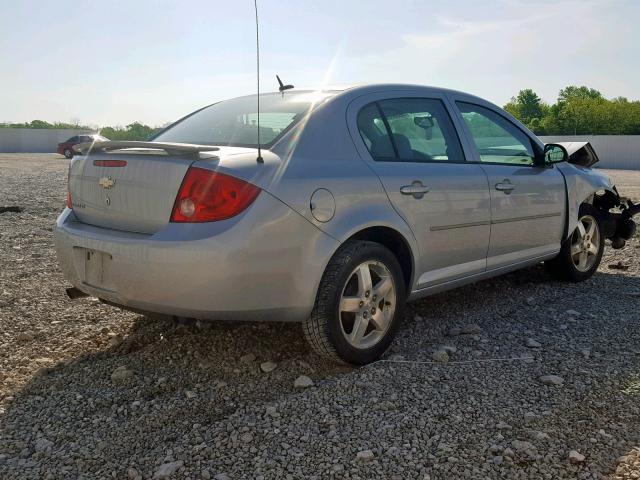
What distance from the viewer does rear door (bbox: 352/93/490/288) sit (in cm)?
359

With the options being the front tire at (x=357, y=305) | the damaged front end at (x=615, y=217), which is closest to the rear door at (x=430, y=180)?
the front tire at (x=357, y=305)

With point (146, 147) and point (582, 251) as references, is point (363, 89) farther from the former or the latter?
point (582, 251)

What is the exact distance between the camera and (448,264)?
4.00m

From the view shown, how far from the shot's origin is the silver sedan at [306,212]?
9.59 feet

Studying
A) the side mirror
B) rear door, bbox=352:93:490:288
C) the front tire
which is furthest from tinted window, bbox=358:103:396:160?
the side mirror

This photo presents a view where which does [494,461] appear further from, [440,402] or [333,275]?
[333,275]

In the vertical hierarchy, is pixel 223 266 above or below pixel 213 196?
below

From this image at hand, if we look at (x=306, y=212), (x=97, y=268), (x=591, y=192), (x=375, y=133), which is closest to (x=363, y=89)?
(x=375, y=133)

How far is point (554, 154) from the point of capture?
190 inches

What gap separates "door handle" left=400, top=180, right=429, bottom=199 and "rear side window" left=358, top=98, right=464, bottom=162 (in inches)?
6.5

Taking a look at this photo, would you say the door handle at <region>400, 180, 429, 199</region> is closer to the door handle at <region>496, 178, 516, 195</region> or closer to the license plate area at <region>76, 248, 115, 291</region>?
the door handle at <region>496, 178, 516, 195</region>

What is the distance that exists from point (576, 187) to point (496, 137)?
108 cm

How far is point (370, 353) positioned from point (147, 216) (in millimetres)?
1413

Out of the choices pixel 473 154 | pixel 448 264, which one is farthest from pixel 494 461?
pixel 473 154
